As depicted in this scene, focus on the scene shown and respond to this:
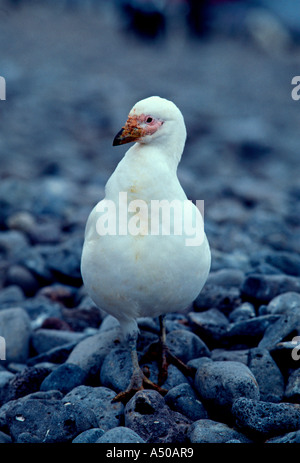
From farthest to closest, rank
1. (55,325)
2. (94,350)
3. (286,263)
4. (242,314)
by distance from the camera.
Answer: (286,263), (55,325), (242,314), (94,350)

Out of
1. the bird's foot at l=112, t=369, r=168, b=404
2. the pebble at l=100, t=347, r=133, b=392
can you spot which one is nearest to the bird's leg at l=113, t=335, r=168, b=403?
the bird's foot at l=112, t=369, r=168, b=404

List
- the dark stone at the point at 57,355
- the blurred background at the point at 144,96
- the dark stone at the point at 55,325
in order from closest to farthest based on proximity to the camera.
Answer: the dark stone at the point at 57,355 < the dark stone at the point at 55,325 < the blurred background at the point at 144,96

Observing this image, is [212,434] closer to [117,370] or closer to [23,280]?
[117,370]

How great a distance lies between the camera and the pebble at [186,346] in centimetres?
496

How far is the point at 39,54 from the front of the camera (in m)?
22.8

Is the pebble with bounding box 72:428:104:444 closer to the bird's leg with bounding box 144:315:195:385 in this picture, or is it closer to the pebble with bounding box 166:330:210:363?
the bird's leg with bounding box 144:315:195:385

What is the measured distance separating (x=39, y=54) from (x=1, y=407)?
1995 cm

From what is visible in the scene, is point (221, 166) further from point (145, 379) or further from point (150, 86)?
point (145, 379)

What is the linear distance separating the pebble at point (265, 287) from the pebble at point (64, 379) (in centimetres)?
175

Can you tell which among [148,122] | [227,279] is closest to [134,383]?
[148,122]

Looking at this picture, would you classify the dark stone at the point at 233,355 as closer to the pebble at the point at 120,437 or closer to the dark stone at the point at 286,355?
the dark stone at the point at 286,355

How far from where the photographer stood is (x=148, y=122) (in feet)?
14.1

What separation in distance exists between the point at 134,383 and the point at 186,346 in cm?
70

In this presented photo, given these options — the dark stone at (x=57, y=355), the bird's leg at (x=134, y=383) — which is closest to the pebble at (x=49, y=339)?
the dark stone at (x=57, y=355)
